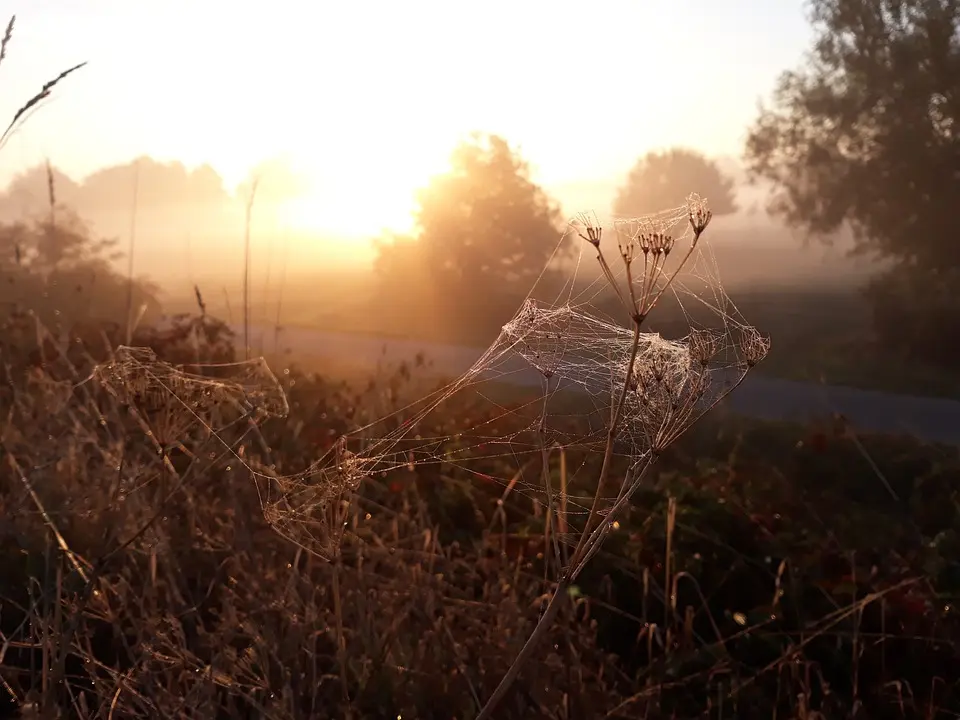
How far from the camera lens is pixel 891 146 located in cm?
1591

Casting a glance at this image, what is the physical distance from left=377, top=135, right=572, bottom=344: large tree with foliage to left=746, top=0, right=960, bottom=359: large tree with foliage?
6.43 meters

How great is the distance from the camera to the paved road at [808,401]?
9344mm

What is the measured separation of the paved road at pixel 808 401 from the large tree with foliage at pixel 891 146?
343cm

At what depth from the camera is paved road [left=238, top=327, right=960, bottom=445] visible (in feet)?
30.7

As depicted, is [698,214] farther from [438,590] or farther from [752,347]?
[438,590]

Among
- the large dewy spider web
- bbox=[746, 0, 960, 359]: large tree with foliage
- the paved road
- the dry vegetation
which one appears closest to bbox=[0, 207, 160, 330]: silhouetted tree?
the paved road

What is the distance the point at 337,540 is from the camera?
141cm

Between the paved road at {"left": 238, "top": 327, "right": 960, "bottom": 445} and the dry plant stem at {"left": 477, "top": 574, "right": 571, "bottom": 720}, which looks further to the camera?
the paved road at {"left": 238, "top": 327, "right": 960, "bottom": 445}

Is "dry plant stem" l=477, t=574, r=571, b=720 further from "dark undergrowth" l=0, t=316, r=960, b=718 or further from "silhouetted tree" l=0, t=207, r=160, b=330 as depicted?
"silhouetted tree" l=0, t=207, r=160, b=330

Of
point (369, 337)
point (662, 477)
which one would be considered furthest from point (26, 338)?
point (369, 337)

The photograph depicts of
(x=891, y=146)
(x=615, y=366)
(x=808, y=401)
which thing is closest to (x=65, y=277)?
(x=808, y=401)

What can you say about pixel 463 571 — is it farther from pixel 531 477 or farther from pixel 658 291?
pixel 658 291

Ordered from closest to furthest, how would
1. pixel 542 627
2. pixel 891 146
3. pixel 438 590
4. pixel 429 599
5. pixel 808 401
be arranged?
pixel 542 627 → pixel 429 599 → pixel 438 590 → pixel 808 401 → pixel 891 146

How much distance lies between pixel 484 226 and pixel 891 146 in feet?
33.3
